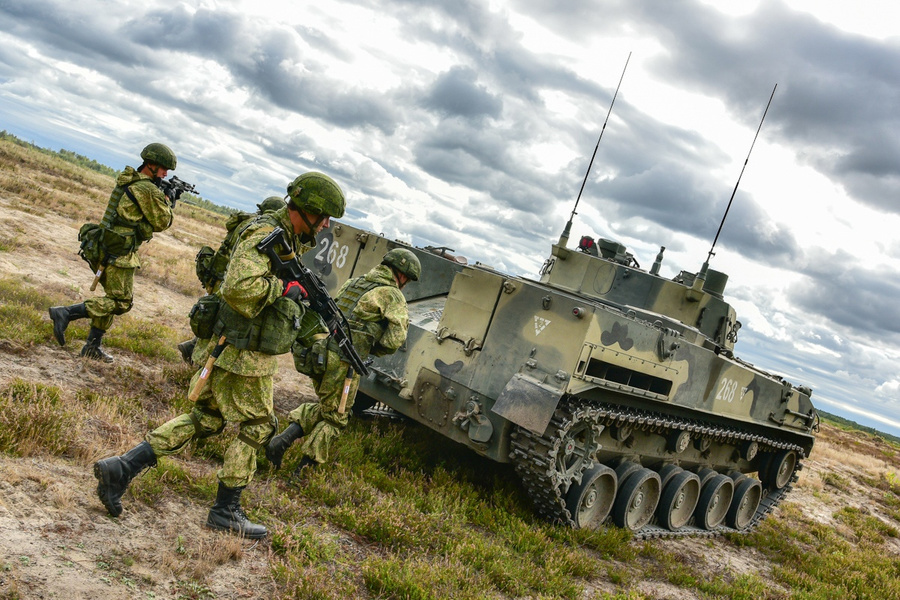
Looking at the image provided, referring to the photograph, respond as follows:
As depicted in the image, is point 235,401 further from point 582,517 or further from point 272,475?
point 582,517

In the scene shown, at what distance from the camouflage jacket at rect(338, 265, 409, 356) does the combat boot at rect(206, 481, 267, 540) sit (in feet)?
6.21

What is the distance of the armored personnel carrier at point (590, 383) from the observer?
21.2ft

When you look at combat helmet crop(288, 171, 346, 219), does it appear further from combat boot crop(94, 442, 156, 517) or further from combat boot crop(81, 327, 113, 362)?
combat boot crop(81, 327, 113, 362)

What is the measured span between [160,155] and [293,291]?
11.5 ft

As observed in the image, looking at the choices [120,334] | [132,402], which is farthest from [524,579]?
[120,334]

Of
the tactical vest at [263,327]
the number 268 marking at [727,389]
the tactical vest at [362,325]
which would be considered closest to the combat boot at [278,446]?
the tactical vest at [362,325]

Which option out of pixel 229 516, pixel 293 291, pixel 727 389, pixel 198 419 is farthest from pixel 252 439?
pixel 727 389

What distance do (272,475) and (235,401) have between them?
181 centimetres

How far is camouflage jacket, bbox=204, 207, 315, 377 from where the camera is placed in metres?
3.99

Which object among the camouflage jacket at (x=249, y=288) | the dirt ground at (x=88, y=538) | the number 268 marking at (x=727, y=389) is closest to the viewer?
the dirt ground at (x=88, y=538)

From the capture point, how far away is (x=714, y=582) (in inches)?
280

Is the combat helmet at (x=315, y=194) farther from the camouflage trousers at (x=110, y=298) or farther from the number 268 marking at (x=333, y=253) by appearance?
the number 268 marking at (x=333, y=253)

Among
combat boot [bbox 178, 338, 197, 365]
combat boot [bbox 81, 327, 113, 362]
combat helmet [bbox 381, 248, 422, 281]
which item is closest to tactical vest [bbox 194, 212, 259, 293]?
combat boot [bbox 178, 338, 197, 365]

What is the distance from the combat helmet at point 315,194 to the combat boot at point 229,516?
70.8 inches
